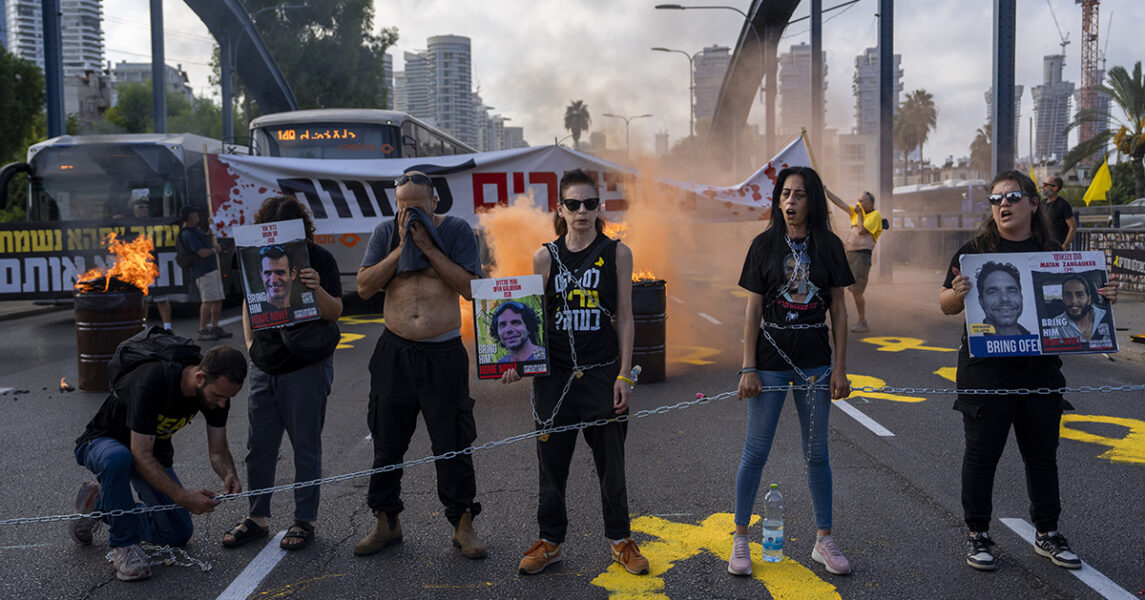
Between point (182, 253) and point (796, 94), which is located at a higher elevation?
point (796, 94)

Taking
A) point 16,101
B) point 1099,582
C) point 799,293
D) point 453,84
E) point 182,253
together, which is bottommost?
point 1099,582

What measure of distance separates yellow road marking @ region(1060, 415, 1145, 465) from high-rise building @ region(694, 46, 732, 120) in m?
46.5

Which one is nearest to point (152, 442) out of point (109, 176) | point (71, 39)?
point (109, 176)

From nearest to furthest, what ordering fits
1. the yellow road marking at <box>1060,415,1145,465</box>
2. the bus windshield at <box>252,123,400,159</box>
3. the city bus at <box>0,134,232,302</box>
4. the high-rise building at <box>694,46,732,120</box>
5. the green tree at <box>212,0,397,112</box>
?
the yellow road marking at <box>1060,415,1145,465</box> → the city bus at <box>0,134,232,302</box> → the bus windshield at <box>252,123,400,159</box> → the green tree at <box>212,0,397,112</box> → the high-rise building at <box>694,46,732,120</box>

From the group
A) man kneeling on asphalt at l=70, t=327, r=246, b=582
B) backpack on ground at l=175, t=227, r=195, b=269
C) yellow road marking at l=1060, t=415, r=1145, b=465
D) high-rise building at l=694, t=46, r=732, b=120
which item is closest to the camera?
man kneeling on asphalt at l=70, t=327, r=246, b=582

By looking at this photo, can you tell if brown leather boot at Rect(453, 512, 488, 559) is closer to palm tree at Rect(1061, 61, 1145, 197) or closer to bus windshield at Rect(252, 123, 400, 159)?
bus windshield at Rect(252, 123, 400, 159)

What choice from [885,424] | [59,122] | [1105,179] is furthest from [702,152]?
[885,424]

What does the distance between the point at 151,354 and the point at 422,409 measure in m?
1.33

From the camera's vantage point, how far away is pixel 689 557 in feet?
14.2

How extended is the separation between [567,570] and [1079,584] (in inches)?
91.0

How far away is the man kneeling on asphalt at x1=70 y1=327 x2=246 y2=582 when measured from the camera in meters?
4.12

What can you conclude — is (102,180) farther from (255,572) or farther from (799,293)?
(799,293)

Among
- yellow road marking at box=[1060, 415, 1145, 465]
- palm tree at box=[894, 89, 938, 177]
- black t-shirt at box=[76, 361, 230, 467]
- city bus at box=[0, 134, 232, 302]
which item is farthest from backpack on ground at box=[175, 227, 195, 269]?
palm tree at box=[894, 89, 938, 177]

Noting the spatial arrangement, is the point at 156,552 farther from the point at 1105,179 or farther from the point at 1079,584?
the point at 1105,179
